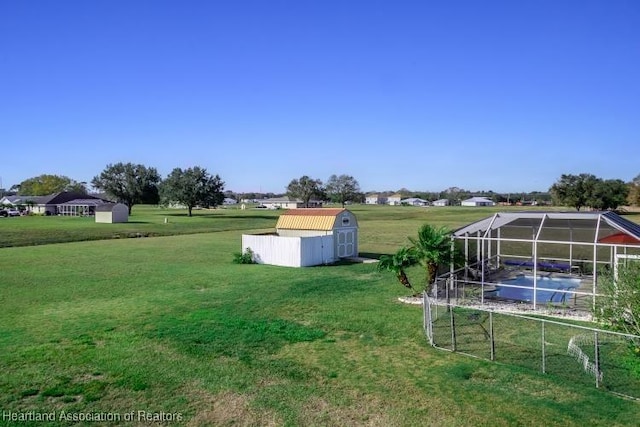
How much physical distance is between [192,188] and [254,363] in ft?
244

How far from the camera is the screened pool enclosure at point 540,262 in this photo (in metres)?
16.6

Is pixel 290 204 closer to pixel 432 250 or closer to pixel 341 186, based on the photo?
pixel 341 186

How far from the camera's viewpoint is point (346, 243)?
3075cm

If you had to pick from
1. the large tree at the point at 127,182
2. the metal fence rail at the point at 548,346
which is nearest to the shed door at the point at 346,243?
the metal fence rail at the point at 548,346

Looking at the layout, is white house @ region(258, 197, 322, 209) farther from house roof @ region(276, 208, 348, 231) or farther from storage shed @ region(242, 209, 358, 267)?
storage shed @ region(242, 209, 358, 267)

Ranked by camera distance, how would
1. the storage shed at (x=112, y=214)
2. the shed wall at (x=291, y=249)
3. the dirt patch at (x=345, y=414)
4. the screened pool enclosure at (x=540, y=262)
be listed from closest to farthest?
the dirt patch at (x=345, y=414) → the screened pool enclosure at (x=540, y=262) → the shed wall at (x=291, y=249) → the storage shed at (x=112, y=214)

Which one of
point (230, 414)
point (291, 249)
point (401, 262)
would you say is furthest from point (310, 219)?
point (230, 414)

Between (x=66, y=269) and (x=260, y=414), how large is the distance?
68.0 feet

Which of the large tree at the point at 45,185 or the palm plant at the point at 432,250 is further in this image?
the large tree at the point at 45,185

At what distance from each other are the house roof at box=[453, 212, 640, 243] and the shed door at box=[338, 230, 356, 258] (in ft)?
34.2

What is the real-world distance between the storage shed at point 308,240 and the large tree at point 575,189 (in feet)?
205

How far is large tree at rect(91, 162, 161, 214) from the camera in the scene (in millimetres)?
88438

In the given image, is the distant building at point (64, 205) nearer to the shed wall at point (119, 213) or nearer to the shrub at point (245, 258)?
the shed wall at point (119, 213)

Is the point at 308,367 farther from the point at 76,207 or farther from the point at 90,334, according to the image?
the point at 76,207
